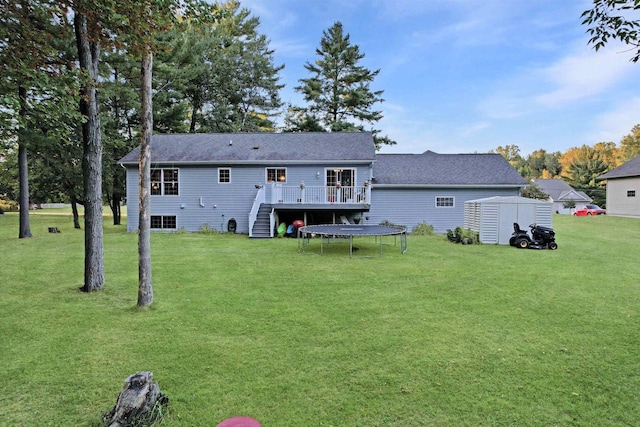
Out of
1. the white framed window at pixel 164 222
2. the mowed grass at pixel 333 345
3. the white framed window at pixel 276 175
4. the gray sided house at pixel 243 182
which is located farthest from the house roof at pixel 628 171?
the white framed window at pixel 164 222

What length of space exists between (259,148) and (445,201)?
371 inches

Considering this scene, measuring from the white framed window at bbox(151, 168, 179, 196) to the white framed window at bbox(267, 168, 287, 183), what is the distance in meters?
4.40

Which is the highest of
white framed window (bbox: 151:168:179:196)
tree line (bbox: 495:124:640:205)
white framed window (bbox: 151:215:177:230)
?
tree line (bbox: 495:124:640:205)

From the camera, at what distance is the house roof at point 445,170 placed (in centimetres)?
1622

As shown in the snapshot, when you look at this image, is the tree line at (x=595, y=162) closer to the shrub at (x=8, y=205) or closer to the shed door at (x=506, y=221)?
the shed door at (x=506, y=221)

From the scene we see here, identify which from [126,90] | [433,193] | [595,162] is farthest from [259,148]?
[595,162]

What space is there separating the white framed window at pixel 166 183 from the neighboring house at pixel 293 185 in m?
0.05

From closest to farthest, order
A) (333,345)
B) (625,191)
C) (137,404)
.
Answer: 1. (137,404)
2. (333,345)
3. (625,191)

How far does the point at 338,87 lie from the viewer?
88.9 ft

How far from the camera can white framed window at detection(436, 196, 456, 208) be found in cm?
1644

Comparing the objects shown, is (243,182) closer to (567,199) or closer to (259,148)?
(259,148)

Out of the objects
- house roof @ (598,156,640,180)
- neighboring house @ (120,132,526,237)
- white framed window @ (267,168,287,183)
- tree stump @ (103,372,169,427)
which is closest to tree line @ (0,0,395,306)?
tree stump @ (103,372,169,427)

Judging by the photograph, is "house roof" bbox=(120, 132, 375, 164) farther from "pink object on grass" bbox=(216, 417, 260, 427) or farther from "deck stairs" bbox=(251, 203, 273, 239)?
"pink object on grass" bbox=(216, 417, 260, 427)

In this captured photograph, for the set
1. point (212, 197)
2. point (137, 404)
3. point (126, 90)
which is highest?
point (126, 90)
